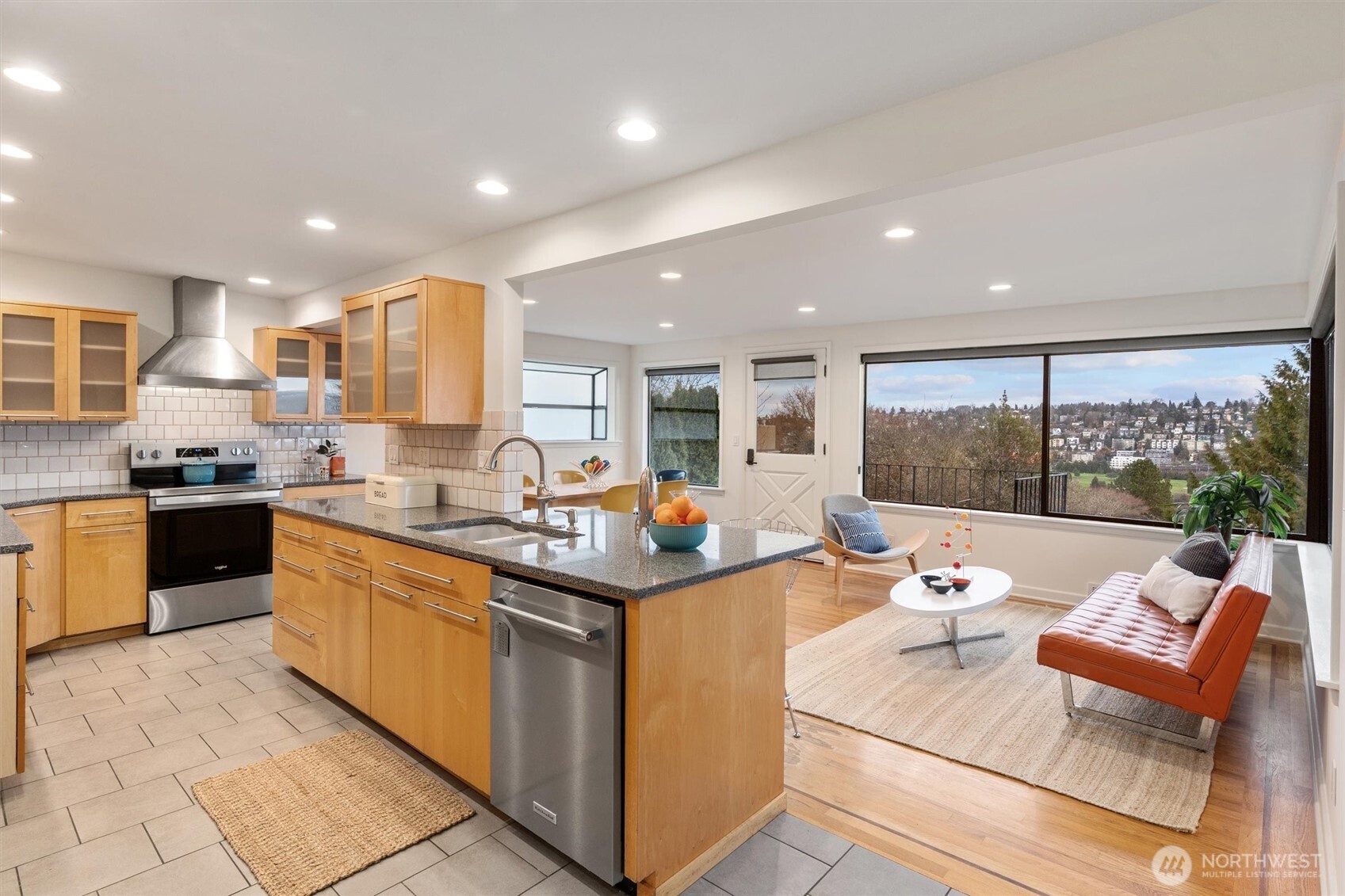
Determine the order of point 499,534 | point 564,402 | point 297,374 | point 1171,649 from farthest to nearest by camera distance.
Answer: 1. point 564,402
2. point 297,374
3. point 499,534
4. point 1171,649

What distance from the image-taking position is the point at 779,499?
7098 millimetres

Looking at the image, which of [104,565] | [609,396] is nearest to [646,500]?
[104,565]

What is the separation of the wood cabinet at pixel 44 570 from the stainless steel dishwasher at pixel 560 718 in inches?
131

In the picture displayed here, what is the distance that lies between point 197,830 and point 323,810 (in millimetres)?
381

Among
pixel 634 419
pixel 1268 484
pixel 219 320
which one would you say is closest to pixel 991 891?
pixel 1268 484

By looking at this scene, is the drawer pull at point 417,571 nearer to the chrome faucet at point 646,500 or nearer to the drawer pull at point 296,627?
the chrome faucet at point 646,500

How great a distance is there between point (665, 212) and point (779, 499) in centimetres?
476

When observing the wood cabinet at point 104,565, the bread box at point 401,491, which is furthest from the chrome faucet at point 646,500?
the wood cabinet at point 104,565

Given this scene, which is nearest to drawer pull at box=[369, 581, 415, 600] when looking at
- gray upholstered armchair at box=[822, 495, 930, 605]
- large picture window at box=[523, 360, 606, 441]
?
gray upholstered armchair at box=[822, 495, 930, 605]

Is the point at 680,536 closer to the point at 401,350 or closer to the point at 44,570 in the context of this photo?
the point at 401,350

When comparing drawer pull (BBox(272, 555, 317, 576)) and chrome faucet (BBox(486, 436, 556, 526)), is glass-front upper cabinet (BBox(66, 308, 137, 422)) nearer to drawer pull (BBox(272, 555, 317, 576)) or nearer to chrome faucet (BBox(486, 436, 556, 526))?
drawer pull (BBox(272, 555, 317, 576))

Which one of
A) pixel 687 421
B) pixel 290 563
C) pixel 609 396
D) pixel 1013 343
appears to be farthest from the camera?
pixel 609 396

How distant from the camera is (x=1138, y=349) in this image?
513cm

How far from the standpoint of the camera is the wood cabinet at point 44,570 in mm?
3746
